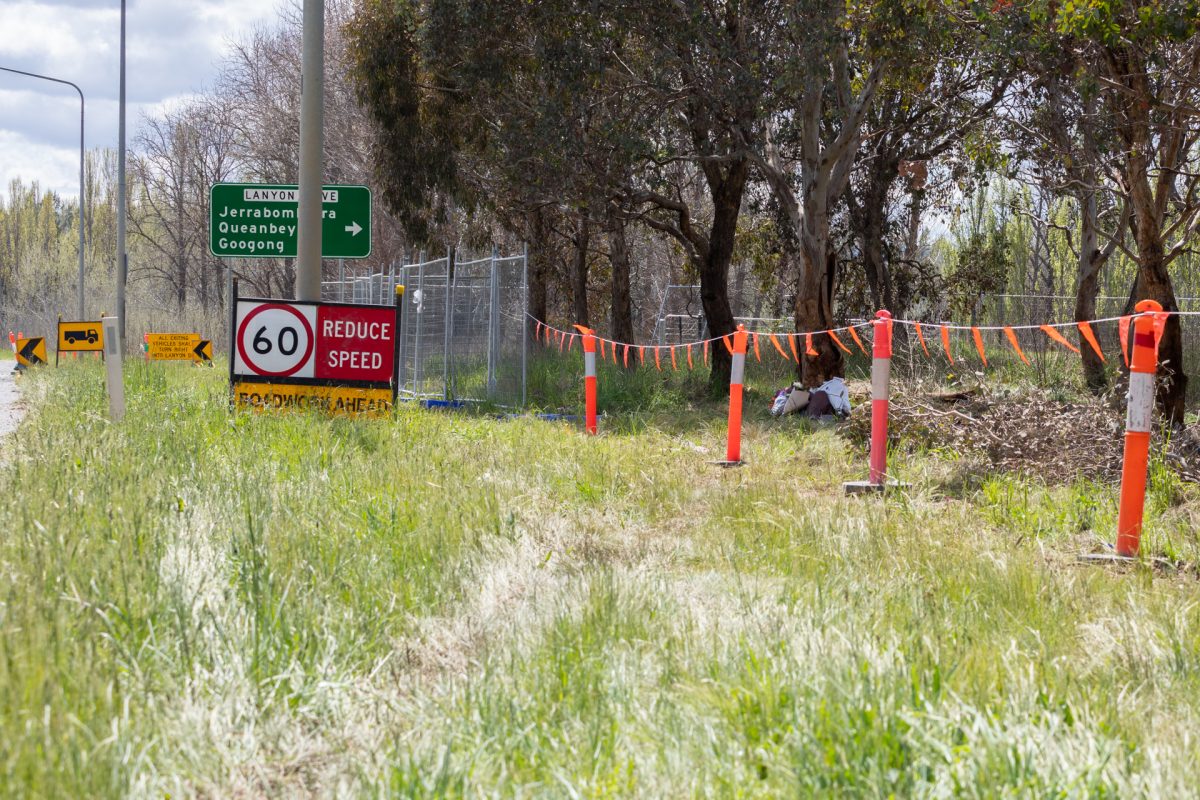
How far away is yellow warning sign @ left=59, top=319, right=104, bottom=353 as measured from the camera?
84.0 feet

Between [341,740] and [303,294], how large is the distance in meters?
9.10

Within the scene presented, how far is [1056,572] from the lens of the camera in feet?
18.7

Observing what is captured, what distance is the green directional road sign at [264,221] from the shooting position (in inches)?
508

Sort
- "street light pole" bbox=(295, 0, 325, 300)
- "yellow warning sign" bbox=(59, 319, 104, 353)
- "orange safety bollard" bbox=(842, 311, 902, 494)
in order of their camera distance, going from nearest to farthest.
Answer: "orange safety bollard" bbox=(842, 311, 902, 494) < "street light pole" bbox=(295, 0, 325, 300) < "yellow warning sign" bbox=(59, 319, 104, 353)

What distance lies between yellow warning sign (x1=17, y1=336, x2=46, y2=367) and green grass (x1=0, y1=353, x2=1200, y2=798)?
939 inches

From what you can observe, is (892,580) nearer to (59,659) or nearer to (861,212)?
(59,659)

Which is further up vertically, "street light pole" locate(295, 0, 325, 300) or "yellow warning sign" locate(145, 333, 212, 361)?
"street light pole" locate(295, 0, 325, 300)

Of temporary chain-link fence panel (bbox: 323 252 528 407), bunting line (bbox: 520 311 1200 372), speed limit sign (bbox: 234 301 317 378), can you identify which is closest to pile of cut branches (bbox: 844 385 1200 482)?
bunting line (bbox: 520 311 1200 372)

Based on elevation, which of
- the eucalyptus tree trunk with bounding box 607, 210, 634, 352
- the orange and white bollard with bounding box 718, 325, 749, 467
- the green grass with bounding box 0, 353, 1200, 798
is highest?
the eucalyptus tree trunk with bounding box 607, 210, 634, 352

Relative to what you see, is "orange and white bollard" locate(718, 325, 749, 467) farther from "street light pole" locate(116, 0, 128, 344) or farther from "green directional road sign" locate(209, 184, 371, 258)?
"street light pole" locate(116, 0, 128, 344)

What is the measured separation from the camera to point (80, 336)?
25.8 m

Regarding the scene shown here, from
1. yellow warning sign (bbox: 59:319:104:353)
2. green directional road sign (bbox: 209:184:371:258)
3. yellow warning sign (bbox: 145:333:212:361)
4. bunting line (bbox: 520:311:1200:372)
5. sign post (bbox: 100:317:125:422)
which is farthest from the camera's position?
yellow warning sign (bbox: 145:333:212:361)

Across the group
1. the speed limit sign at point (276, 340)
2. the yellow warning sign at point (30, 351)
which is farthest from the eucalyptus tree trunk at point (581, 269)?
the speed limit sign at point (276, 340)

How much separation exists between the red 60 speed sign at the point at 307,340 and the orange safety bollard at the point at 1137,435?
281 inches
